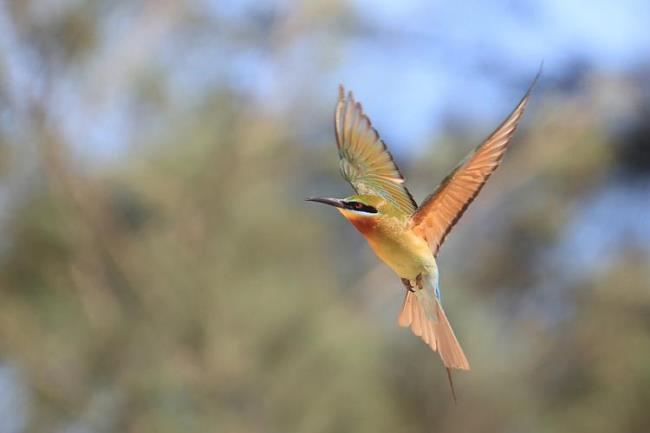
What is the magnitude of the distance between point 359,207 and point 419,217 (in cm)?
2

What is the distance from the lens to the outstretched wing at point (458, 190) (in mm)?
207

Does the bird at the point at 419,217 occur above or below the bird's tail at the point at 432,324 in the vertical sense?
above

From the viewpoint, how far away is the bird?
19 cm

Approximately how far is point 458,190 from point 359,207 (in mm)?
28

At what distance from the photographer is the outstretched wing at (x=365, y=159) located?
0.73ft

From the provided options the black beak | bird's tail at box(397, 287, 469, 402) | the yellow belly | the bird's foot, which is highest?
the black beak

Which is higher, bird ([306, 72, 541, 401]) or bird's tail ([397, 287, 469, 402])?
bird ([306, 72, 541, 401])

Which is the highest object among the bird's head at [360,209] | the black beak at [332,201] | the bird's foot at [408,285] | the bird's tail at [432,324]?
the black beak at [332,201]

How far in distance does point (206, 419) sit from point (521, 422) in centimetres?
171

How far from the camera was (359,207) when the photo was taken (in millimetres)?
197

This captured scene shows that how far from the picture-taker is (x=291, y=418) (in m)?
4.01

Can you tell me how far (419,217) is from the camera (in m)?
0.21

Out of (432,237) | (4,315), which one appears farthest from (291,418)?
(432,237)

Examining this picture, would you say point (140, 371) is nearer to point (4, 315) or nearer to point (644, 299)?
point (4, 315)
